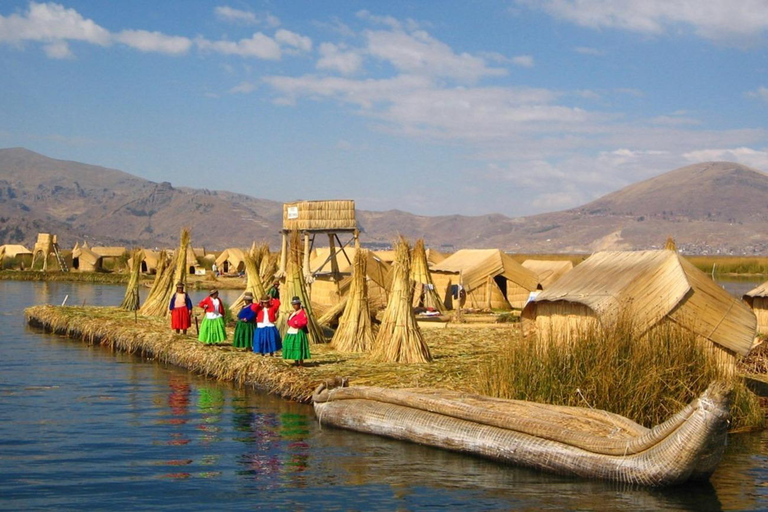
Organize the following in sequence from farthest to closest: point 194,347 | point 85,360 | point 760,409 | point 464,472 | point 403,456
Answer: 1. point 85,360
2. point 194,347
3. point 760,409
4. point 403,456
5. point 464,472

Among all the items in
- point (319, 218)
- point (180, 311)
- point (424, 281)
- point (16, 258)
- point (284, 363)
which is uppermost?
point (319, 218)

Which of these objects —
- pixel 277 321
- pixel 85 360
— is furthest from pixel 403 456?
pixel 85 360

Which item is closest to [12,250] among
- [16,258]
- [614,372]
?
[16,258]

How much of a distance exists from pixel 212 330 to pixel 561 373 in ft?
24.9

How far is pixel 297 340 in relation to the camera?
544 inches

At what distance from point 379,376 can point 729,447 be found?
4563mm

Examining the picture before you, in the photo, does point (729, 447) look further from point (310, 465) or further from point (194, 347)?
point (194, 347)

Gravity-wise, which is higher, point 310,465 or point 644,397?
point 644,397

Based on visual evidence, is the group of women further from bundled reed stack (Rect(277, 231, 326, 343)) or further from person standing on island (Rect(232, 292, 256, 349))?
bundled reed stack (Rect(277, 231, 326, 343))

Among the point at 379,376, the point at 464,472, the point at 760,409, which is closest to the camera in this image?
the point at 464,472

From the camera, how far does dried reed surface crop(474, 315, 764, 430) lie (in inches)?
401

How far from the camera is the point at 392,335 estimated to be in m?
14.5

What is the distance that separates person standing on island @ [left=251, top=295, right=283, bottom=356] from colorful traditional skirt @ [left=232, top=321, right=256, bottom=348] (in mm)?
651

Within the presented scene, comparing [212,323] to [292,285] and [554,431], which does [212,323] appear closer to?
[292,285]
